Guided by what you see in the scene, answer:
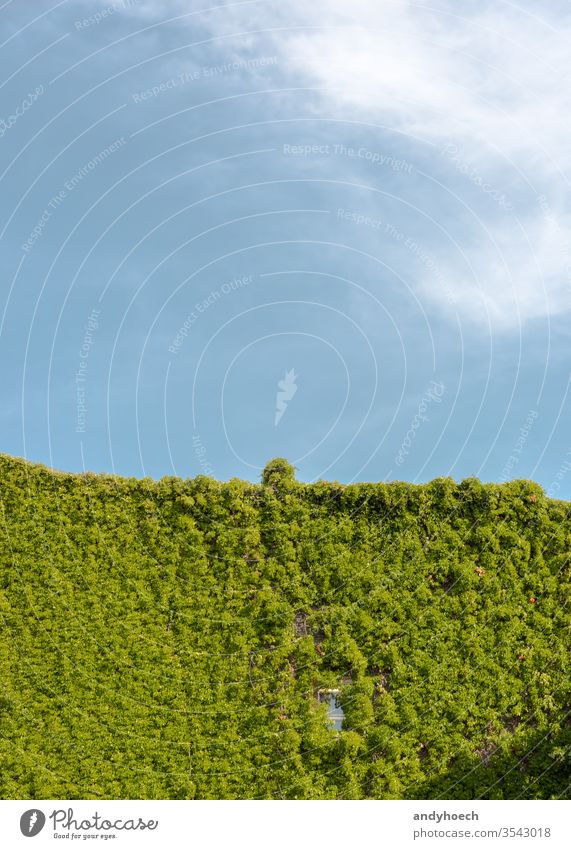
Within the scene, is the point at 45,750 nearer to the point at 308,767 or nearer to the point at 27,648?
the point at 27,648

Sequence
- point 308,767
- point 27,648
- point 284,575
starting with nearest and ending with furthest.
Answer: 1. point 308,767
2. point 27,648
3. point 284,575

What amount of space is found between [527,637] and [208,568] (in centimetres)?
1074

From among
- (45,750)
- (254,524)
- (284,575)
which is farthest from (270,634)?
(45,750)

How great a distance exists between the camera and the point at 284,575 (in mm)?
23625

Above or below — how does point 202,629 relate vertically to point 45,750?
above

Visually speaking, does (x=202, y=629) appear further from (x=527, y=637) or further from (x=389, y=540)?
(x=527, y=637)

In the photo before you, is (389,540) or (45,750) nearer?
(45,750)

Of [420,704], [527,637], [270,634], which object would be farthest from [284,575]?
[527,637]

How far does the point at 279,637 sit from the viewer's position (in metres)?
22.4

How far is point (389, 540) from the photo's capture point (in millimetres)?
24078

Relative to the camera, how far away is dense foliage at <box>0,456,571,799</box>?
20.2 m

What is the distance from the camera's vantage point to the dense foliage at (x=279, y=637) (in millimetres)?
20250

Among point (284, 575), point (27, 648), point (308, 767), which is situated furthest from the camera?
point (284, 575)

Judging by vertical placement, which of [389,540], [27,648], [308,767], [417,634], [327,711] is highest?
[389,540]
